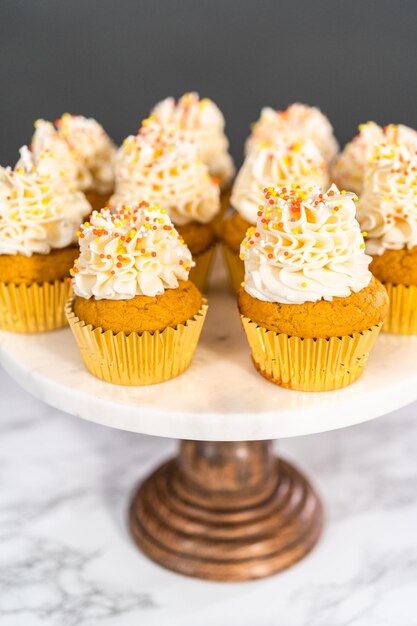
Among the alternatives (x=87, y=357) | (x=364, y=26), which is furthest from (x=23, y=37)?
(x=87, y=357)

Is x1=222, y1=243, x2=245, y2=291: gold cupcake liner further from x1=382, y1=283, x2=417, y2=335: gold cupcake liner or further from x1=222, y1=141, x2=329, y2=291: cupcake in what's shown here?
x1=382, y1=283, x2=417, y2=335: gold cupcake liner

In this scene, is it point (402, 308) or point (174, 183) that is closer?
point (402, 308)

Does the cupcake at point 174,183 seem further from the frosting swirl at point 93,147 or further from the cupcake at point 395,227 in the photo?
the cupcake at point 395,227

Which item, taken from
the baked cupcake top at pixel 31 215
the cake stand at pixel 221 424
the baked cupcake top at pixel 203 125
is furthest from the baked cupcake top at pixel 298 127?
the baked cupcake top at pixel 31 215

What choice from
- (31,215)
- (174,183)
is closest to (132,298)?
(31,215)

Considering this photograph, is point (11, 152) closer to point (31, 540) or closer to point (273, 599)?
point (31, 540)

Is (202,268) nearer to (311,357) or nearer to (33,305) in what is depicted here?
(33,305)
